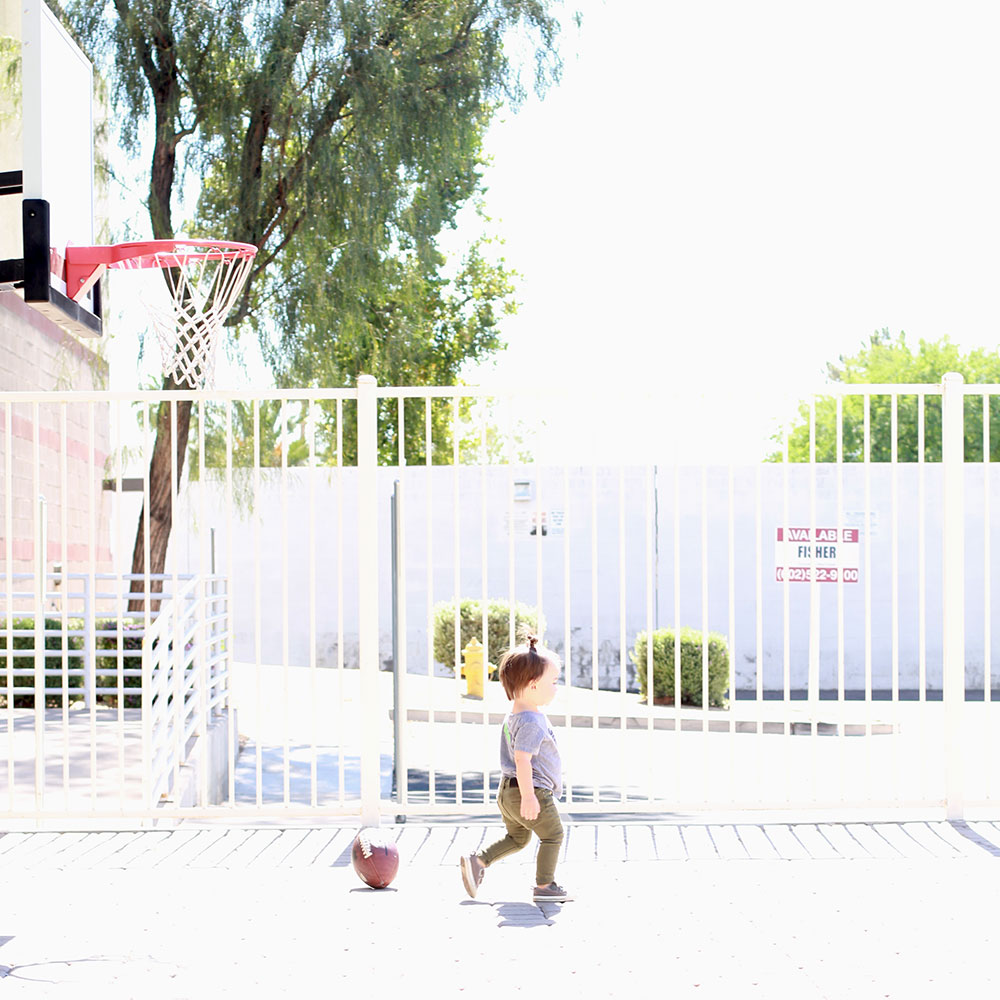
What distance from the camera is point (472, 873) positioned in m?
5.05

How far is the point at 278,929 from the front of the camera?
4.71 meters

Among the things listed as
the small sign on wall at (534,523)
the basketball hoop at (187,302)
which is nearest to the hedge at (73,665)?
the basketball hoop at (187,302)

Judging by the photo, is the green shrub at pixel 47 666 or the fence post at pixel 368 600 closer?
the fence post at pixel 368 600

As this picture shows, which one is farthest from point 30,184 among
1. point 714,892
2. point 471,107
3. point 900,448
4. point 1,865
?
point 900,448

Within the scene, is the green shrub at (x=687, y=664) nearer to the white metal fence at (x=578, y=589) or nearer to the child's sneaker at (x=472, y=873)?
the white metal fence at (x=578, y=589)

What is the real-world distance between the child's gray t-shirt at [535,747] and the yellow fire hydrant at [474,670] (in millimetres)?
11053

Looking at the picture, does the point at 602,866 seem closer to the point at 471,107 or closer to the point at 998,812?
the point at 998,812

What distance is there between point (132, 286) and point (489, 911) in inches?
358

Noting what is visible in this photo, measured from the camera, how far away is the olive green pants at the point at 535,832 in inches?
201

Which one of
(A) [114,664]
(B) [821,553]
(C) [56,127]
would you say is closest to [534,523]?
(B) [821,553]

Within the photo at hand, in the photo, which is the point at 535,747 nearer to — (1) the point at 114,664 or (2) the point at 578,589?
(1) the point at 114,664

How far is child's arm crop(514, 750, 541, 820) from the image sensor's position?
5.07 m

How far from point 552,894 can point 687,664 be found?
11478 millimetres

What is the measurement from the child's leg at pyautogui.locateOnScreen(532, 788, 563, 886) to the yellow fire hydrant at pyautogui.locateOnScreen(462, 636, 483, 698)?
36.6ft
